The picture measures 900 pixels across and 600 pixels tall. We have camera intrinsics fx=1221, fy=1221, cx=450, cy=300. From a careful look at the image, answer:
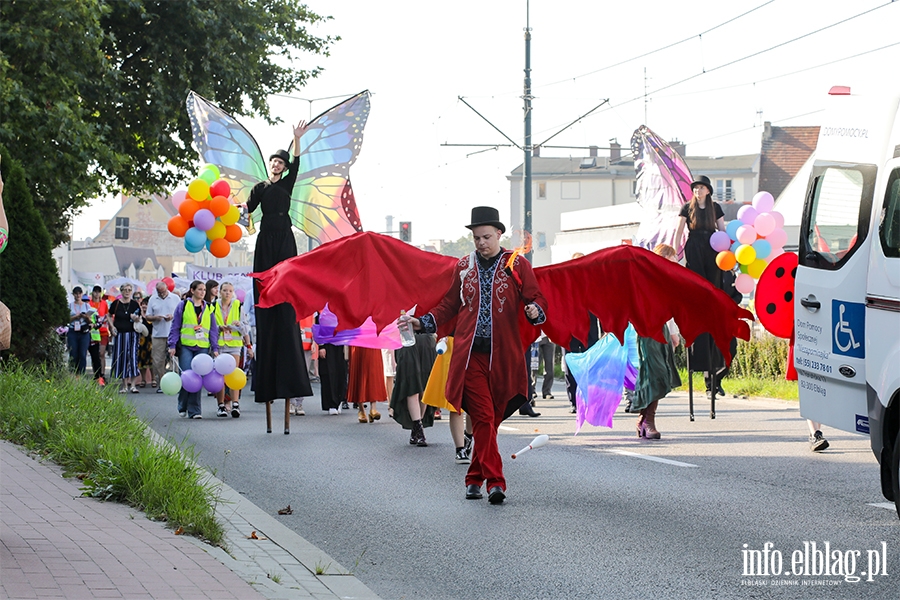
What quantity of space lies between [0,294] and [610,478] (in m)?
10.0

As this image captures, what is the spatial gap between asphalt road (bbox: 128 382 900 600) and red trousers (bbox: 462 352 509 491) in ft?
0.81

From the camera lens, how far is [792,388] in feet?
63.1

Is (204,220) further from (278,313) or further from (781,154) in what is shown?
(781,154)

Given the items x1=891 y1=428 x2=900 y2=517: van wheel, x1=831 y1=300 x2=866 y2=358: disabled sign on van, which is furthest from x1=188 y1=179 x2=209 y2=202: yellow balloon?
x1=891 y1=428 x2=900 y2=517: van wheel

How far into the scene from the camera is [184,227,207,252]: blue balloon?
40.9ft

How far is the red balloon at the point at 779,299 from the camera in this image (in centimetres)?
981

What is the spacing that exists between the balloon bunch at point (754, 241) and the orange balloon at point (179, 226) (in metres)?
5.61

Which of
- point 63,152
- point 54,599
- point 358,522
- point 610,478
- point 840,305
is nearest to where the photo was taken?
point 54,599

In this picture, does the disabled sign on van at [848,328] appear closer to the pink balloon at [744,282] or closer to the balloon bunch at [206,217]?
the pink balloon at [744,282]

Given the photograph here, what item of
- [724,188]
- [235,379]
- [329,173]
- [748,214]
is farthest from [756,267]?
[724,188]

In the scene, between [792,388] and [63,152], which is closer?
[792,388]

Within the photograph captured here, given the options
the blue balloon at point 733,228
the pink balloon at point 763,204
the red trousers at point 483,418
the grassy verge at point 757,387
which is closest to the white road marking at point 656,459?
the red trousers at point 483,418

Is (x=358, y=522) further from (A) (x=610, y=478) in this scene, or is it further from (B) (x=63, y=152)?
(B) (x=63, y=152)

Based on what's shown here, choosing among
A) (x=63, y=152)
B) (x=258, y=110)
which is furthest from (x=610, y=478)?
(x=258, y=110)
